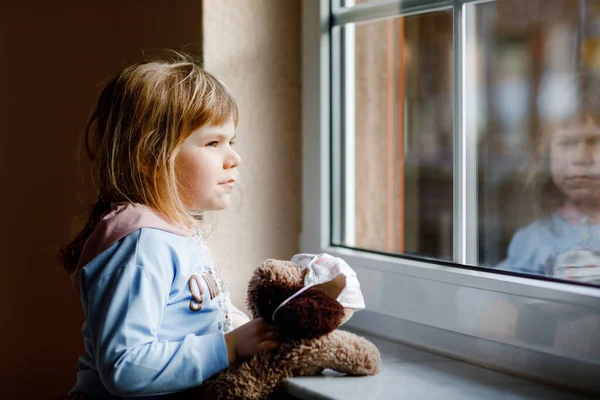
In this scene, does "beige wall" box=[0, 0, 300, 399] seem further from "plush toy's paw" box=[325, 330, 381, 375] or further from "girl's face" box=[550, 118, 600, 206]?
"girl's face" box=[550, 118, 600, 206]

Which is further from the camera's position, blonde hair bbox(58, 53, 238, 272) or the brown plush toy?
blonde hair bbox(58, 53, 238, 272)

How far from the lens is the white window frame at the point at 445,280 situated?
2.82 feet

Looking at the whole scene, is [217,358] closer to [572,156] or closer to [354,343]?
[354,343]

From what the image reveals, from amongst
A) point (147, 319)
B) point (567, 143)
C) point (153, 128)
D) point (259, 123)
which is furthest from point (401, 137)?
point (147, 319)

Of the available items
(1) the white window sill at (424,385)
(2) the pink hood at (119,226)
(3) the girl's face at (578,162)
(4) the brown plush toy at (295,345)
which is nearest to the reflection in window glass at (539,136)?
(3) the girl's face at (578,162)

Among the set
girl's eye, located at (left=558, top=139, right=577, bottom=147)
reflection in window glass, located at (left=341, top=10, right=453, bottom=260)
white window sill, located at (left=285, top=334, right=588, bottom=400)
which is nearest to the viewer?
white window sill, located at (left=285, top=334, right=588, bottom=400)

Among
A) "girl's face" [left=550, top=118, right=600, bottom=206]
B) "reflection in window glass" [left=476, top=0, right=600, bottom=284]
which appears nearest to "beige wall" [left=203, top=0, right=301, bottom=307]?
"reflection in window glass" [left=476, top=0, right=600, bottom=284]

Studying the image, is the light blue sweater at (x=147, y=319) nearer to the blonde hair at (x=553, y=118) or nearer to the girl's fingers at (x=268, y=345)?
the girl's fingers at (x=268, y=345)

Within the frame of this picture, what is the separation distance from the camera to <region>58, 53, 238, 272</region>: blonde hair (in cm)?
98

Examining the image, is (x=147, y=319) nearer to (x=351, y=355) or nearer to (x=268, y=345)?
(x=268, y=345)

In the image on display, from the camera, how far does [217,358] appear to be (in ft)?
2.93

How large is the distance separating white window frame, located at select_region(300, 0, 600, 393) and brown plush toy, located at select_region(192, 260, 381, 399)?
175 millimetres

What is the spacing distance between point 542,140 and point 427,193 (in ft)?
1.00

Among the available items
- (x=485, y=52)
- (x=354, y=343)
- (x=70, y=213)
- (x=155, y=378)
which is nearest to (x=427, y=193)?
(x=485, y=52)
